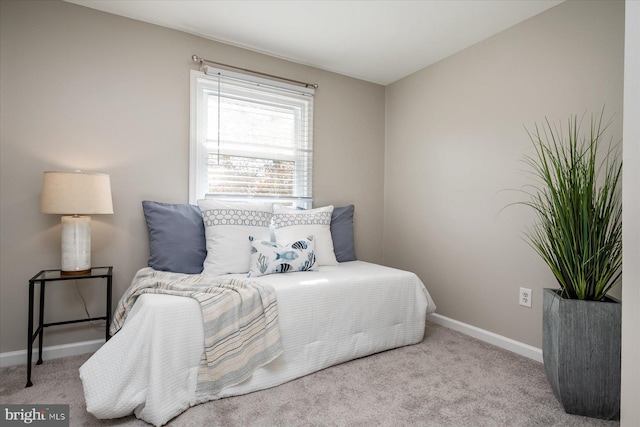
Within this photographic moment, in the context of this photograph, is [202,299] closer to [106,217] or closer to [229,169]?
[106,217]

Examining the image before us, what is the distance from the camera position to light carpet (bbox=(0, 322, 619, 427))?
5.39ft

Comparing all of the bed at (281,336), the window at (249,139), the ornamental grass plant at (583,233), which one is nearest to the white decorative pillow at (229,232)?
the bed at (281,336)

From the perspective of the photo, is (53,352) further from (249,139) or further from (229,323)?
(249,139)

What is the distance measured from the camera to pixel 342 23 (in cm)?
254

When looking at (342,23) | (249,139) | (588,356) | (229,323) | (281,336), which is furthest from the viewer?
(249,139)

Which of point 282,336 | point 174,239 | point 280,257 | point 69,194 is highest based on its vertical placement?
point 69,194

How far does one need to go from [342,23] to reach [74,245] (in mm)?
2361

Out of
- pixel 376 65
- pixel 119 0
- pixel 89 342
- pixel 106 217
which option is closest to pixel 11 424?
pixel 89 342

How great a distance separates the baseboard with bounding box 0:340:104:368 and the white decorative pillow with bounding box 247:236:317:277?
4.06 feet

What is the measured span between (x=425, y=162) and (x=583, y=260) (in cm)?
176

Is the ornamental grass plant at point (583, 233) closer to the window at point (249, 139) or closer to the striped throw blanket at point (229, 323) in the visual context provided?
the striped throw blanket at point (229, 323)

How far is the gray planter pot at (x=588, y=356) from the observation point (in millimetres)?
1599

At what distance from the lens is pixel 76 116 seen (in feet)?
7.68

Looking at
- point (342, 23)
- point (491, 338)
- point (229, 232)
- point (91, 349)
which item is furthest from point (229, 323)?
point (342, 23)
